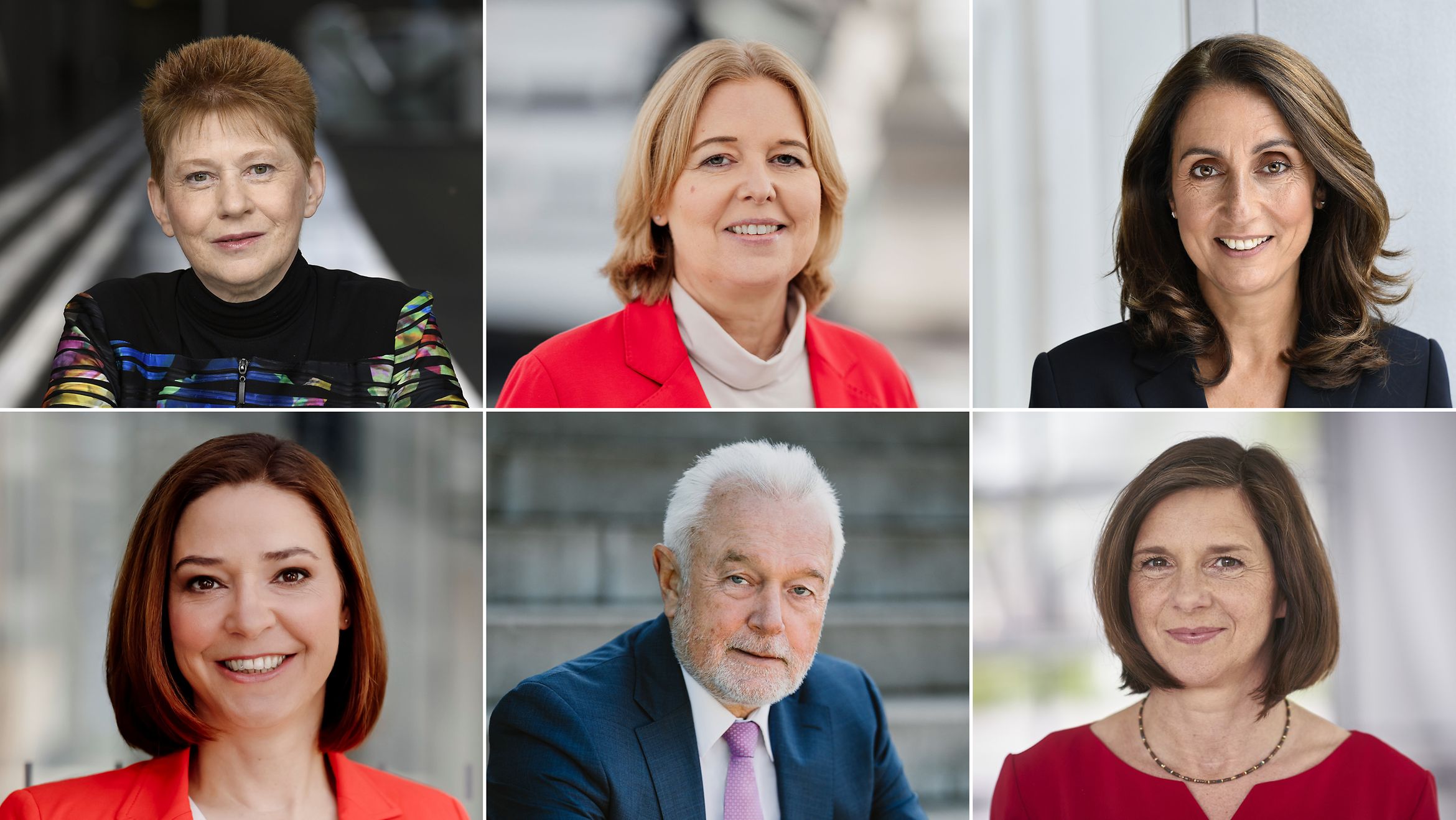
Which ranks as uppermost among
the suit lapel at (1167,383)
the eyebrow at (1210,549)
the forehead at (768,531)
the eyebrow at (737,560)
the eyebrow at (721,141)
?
the eyebrow at (721,141)

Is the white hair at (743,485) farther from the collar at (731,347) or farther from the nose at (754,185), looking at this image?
the nose at (754,185)

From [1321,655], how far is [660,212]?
179cm

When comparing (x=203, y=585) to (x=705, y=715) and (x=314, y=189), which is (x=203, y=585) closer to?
(x=314, y=189)

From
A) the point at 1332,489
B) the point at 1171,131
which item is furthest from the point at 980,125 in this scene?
the point at 1332,489

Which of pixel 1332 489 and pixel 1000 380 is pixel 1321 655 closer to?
pixel 1332 489

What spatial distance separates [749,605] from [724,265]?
73cm

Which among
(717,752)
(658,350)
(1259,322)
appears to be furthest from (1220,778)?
(658,350)

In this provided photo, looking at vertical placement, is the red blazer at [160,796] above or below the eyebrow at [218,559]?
below

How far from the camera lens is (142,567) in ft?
8.66

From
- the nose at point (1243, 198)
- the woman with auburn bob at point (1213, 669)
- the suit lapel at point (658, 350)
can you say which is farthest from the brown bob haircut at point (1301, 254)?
the suit lapel at point (658, 350)

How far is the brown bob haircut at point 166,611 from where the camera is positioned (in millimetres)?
2613

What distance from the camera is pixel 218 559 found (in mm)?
2609

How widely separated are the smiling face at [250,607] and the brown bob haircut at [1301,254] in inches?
74.4

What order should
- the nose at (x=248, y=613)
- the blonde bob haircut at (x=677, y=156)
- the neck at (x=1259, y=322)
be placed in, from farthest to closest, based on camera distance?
1. the neck at (x=1259, y=322)
2. the blonde bob haircut at (x=677, y=156)
3. the nose at (x=248, y=613)
